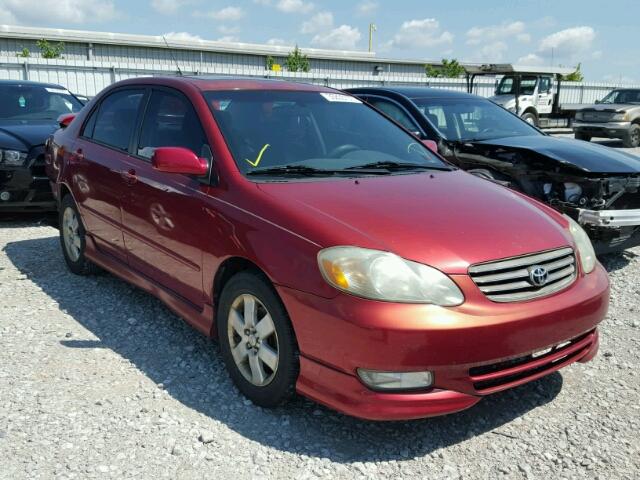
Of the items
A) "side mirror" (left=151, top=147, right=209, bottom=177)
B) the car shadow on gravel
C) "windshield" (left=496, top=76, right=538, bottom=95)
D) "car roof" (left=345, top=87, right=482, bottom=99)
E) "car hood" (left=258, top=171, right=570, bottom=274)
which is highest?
"windshield" (left=496, top=76, right=538, bottom=95)

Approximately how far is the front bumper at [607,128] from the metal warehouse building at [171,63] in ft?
28.6

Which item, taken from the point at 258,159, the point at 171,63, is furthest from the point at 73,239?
the point at 171,63

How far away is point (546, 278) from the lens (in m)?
2.83

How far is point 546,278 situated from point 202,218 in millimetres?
1779

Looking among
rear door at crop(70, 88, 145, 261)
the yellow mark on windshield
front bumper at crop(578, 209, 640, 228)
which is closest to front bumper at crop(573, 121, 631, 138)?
front bumper at crop(578, 209, 640, 228)

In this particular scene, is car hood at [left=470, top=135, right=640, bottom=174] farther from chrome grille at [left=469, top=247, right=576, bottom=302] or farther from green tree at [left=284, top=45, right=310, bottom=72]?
green tree at [left=284, top=45, right=310, bottom=72]

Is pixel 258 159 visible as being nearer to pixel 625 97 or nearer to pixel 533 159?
pixel 533 159

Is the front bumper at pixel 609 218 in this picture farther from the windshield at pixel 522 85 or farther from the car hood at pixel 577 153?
the windshield at pixel 522 85

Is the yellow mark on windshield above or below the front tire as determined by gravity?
above

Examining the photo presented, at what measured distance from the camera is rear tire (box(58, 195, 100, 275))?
4.97 metres

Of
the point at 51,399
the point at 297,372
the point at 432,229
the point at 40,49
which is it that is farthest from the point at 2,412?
the point at 40,49

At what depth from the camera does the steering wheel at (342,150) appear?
3.69m

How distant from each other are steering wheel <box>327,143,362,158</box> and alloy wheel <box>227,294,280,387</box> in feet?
3.67

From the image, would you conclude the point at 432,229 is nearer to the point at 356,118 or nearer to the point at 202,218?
the point at 202,218
